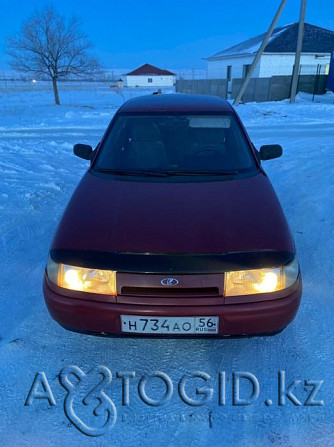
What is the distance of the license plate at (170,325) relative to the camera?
185 cm

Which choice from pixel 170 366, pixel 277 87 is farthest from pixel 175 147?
pixel 277 87

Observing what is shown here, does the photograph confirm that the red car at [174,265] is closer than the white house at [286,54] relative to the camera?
Yes

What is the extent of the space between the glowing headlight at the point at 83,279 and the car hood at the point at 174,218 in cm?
13

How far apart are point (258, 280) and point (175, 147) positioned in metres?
1.61

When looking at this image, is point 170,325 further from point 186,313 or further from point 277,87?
point 277,87

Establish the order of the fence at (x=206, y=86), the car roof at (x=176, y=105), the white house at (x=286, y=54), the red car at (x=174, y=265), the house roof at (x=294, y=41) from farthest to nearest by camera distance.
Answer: the house roof at (x=294, y=41) < the white house at (x=286, y=54) < the fence at (x=206, y=86) < the car roof at (x=176, y=105) < the red car at (x=174, y=265)

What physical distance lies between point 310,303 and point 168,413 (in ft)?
4.83

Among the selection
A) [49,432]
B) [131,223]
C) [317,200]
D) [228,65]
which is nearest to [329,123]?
[317,200]

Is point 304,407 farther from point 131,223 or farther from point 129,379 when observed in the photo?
point 131,223

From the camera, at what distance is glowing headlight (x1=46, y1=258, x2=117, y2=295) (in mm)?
1869

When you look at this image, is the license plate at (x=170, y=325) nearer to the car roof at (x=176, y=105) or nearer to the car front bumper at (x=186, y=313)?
the car front bumper at (x=186, y=313)

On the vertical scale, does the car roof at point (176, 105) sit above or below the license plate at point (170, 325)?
above

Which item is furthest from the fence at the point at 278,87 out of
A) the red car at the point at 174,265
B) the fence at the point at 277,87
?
the red car at the point at 174,265

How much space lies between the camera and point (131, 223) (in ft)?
6.89
